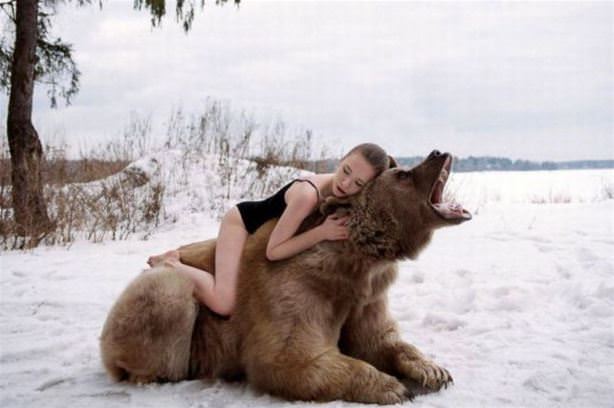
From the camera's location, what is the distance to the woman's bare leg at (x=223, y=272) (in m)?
3.40

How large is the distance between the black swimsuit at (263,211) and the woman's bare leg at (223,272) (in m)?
0.05

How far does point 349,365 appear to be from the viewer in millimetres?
3029

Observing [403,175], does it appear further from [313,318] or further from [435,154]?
[313,318]

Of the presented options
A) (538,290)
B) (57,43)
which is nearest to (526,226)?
(538,290)

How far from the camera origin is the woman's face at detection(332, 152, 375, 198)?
3.21m

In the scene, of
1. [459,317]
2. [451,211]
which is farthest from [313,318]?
[459,317]

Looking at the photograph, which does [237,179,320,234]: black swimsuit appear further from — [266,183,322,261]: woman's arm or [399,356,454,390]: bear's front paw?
[399,356,454,390]: bear's front paw

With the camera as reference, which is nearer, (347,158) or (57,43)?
(347,158)

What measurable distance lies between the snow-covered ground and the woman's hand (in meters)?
0.84

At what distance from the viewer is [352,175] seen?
324 centimetres

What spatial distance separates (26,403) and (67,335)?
1232mm

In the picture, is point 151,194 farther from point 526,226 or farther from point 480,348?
point 480,348

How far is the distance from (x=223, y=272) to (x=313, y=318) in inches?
24.1

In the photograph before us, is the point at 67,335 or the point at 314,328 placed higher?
the point at 314,328
